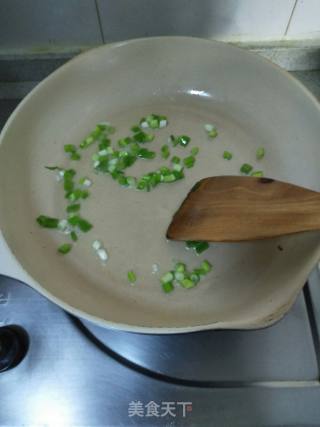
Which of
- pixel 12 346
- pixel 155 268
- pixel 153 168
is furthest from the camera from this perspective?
pixel 153 168

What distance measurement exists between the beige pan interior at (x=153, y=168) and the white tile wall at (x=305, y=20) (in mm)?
199

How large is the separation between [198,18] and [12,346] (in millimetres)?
699

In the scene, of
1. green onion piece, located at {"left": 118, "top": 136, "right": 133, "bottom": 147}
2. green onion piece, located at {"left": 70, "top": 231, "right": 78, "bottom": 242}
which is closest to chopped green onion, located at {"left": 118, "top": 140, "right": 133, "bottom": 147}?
green onion piece, located at {"left": 118, "top": 136, "right": 133, "bottom": 147}

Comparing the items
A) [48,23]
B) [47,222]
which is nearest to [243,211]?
[47,222]

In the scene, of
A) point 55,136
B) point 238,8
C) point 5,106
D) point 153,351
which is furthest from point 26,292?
point 238,8

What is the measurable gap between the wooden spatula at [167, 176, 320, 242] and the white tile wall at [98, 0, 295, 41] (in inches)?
14.8

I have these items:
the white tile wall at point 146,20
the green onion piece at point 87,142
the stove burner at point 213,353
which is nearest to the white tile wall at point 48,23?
the white tile wall at point 146,20

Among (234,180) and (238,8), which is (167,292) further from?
(238,8)

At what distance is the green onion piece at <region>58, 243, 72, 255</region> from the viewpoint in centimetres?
65

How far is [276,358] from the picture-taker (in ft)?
1.80

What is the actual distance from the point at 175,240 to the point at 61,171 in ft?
0.84

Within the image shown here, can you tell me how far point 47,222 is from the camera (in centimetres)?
67

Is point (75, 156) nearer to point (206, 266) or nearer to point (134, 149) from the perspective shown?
point (134, 149)

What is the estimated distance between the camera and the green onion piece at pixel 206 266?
0.63 meters
